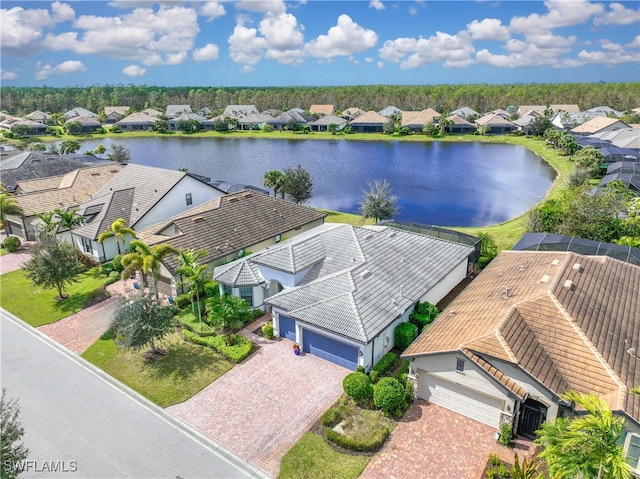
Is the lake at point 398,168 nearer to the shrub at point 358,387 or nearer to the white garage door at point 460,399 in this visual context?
the white garage door at point 460,399

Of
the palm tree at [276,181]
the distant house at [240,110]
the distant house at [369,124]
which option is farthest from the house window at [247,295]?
the distant house at [240,110]

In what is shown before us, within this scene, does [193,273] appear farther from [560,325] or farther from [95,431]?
[560,325]

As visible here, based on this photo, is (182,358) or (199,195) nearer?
(182,358)

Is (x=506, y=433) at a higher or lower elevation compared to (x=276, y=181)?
lower

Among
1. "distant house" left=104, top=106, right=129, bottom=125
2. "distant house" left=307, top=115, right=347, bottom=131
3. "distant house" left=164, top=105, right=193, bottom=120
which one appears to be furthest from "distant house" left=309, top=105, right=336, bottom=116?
"distant house" left=104, top=106, right=129, bottom=125

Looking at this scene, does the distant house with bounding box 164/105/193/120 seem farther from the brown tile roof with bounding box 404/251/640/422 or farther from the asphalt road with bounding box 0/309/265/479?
the brown tile roof with bounding box 404/251/640/422

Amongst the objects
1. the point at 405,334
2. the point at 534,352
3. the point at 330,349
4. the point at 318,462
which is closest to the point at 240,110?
the point at 330,349

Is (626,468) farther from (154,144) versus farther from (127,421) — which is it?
(154,144)

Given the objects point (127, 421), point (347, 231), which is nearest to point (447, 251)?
point (347, 231)
